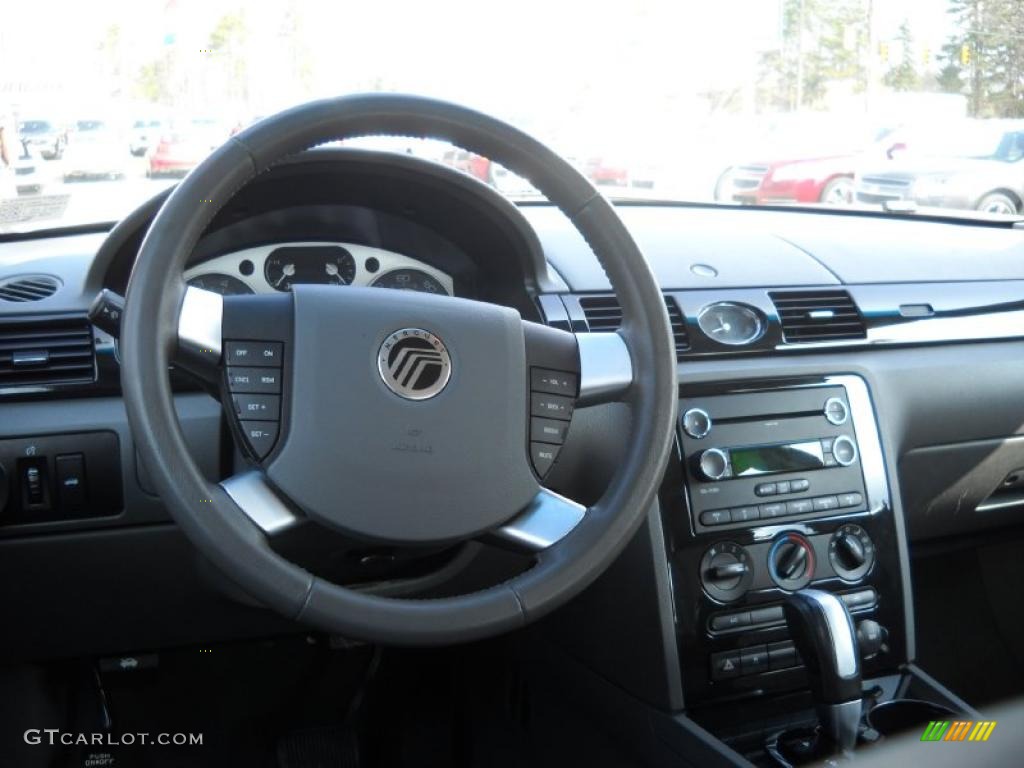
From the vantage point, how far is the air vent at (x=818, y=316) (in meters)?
2.42

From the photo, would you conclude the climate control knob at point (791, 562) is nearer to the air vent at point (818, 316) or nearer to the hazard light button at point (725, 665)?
the hazard light button at point (725, 665)

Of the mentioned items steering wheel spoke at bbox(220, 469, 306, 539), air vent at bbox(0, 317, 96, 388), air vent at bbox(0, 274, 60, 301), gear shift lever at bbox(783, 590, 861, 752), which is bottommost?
gear shift lever at bbox(783, 590, 861, 752)

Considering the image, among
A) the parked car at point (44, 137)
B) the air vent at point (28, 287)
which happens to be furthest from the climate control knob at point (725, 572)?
the parked car at point (44, 137)

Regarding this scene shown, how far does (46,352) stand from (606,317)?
3.29ft

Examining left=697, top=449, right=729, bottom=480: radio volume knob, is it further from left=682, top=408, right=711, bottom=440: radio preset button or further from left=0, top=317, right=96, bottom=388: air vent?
left=0, top=317, right=96, bottom=388: air vent

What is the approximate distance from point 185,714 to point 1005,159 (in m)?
3.57

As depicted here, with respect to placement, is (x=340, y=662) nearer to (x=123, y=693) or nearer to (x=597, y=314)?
(x=123, y=693)

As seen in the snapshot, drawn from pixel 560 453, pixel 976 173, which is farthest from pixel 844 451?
pixel 976 173

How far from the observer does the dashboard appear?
1.99 m

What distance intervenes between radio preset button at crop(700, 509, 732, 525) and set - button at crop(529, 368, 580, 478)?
1.86 feet

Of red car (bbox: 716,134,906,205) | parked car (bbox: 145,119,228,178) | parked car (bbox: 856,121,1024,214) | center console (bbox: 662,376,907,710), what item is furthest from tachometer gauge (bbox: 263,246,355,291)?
red car (bbox: 716,134,906,205)

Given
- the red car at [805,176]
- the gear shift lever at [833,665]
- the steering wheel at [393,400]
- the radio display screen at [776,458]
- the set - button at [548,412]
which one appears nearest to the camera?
A: the steering wheel at [393,400]

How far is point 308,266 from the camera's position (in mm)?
2090

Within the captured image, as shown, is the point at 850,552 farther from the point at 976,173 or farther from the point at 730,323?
the point at 976,173
